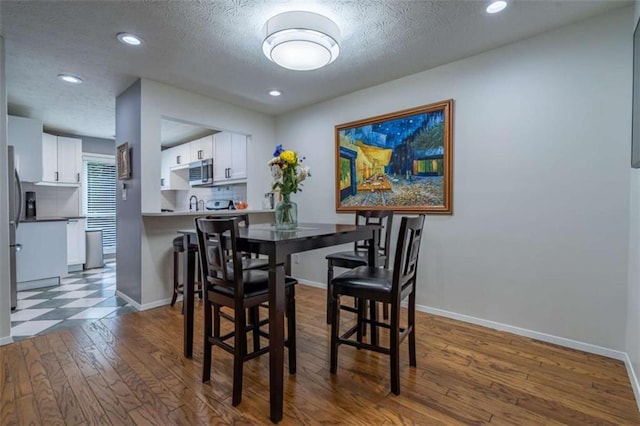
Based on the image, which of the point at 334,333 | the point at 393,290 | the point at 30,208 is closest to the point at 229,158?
the point at 30,208

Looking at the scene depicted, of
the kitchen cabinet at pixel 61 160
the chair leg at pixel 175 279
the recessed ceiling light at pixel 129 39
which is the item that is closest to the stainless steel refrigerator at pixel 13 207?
the chair leg at pixel 175 279

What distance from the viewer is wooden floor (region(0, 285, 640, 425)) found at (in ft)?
5.10

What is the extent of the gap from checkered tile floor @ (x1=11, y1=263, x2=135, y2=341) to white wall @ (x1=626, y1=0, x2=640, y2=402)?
4033 millimetres

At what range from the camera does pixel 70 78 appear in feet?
10.3

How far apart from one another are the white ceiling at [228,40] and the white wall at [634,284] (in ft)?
3.08

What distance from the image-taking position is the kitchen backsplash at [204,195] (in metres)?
5.21

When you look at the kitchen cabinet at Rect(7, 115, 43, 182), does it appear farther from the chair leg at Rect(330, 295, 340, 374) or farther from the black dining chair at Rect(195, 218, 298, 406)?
the chair leg at Rect(330, 295, 340, 374)

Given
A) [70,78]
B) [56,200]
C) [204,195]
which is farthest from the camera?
[204,195]

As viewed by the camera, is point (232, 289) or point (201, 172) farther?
point (201, 172)

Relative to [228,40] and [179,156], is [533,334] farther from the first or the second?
[179,156]

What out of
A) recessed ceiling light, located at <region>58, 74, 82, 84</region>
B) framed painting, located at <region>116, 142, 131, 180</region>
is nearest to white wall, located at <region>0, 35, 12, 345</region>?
recessed ceiling light, located at <region>58, 74, 82, 84</region>

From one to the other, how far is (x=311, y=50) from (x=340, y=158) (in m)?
1.70

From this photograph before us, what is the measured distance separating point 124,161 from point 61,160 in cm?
268

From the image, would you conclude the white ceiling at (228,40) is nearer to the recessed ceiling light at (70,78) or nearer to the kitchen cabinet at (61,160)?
the recessed ceiling light at (70,78)
